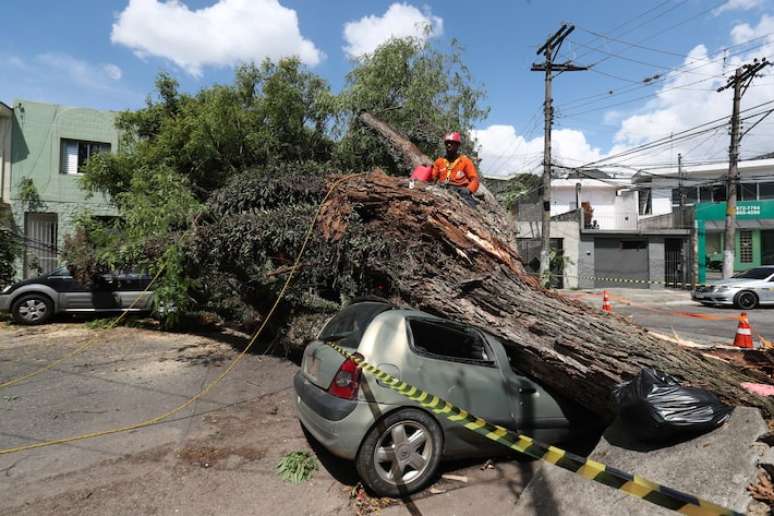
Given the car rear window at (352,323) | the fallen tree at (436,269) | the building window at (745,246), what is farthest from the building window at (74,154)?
the building window at (745,246)

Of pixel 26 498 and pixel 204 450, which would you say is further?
pixel 204 450

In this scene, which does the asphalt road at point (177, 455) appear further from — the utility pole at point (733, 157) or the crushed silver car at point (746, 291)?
the utility pole at point (733, 157)

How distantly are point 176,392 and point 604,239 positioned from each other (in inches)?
811

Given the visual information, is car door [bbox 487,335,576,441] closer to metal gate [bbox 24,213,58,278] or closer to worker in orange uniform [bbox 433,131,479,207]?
worker in orange uniform [bbox 433,131,479,207]

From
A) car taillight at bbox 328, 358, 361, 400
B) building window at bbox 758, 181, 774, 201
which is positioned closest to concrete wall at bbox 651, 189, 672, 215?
building window at bbox 758, 181, 774, 201

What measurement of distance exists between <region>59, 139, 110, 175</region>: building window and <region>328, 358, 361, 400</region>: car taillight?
15.9 meters

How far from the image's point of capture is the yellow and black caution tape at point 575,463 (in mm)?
1876

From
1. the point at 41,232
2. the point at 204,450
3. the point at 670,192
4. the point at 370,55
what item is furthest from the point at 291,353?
the point at 670,192

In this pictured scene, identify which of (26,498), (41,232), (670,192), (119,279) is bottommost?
(26,498)

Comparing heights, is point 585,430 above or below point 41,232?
below

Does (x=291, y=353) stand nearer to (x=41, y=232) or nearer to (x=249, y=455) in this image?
(x=249, y=455)

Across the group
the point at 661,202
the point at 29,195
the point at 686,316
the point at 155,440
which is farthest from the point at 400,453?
the point at 661,202

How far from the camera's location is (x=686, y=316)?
39.1 ft

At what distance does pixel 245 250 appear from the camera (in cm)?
605
